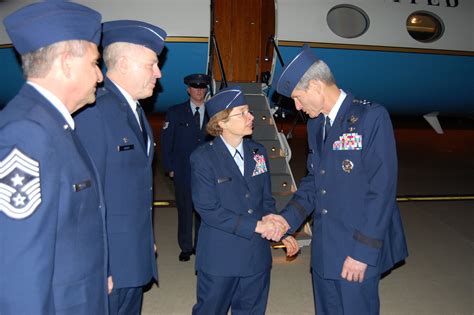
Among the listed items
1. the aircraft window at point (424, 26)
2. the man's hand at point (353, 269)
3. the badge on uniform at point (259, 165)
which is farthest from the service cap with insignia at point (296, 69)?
the aircraft window at point (424, 26)


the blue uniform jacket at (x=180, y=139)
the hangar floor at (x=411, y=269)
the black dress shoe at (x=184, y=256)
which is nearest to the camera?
the hangar floor at (x=411, y=269)

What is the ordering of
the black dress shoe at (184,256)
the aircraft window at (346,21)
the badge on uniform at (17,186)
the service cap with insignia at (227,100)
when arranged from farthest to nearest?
the aircraft window at (346,21) < the black dress shoe at (184,256) < the service cap with insignia at (227,100) < the badge on uniform at (17,186)

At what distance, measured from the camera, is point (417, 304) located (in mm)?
3477

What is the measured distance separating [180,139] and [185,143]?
0.07 meters

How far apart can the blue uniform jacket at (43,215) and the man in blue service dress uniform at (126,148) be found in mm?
553

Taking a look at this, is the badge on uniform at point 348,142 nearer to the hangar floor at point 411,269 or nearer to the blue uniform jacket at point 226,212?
the blue uniform jacket at point 226,212

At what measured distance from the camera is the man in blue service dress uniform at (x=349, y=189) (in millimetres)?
2084

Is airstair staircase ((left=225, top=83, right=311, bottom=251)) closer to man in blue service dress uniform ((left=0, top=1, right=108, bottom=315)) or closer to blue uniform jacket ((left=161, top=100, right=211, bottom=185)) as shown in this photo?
blue uniform jacket ((left=161, top=100, right=211, bottom=185))

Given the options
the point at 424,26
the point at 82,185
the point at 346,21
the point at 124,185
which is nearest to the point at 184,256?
the point at 124,185

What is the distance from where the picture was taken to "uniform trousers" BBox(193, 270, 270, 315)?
2494mm

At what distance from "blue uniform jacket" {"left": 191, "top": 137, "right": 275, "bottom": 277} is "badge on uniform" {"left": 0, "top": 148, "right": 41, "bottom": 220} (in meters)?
1.25

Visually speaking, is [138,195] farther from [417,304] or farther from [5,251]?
[417,304]

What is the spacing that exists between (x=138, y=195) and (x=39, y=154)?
0.92 meters

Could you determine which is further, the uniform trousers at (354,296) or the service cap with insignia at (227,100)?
the service cap with insignia at (227,100)
